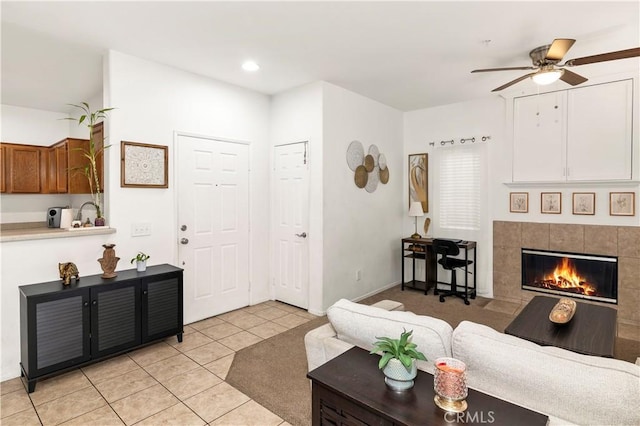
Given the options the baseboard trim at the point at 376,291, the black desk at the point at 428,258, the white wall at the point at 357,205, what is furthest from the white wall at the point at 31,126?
the black desk at the point at 428,258

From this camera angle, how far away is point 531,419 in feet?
3.67

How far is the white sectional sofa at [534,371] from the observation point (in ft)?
3.58

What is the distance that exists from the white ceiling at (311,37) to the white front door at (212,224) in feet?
3.12

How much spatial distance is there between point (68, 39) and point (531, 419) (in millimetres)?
4177

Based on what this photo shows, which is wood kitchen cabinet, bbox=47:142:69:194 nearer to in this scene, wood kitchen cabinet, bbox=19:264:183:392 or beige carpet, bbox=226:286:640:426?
wood kitchen cabinet, bbox=19:264:183:392

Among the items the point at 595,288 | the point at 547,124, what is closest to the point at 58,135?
the point at 547,124

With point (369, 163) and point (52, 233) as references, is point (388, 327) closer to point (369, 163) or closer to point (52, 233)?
point (52, 233)

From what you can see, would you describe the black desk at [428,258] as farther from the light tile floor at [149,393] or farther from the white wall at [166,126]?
the light tile floor at [149,393]

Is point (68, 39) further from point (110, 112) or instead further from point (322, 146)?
point (322, 146)

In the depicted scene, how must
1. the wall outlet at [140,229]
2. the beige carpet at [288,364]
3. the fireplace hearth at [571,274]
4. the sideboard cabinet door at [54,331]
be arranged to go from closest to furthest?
the beige carpet at [288,364] → the sideboard cabinet door at [54,331] → the wall outlet at [140,229] → the fireplace hearth at [571,274]

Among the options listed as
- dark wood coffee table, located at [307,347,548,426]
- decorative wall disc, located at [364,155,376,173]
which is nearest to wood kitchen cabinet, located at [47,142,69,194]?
decorative wall disc, located at [364,155,376,173]

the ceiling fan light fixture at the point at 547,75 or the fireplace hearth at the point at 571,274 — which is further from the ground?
the ceiling fan light fixture at the point at 547,75

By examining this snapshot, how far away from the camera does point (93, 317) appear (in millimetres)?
2811

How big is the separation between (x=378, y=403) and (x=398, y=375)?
0.45 ft
